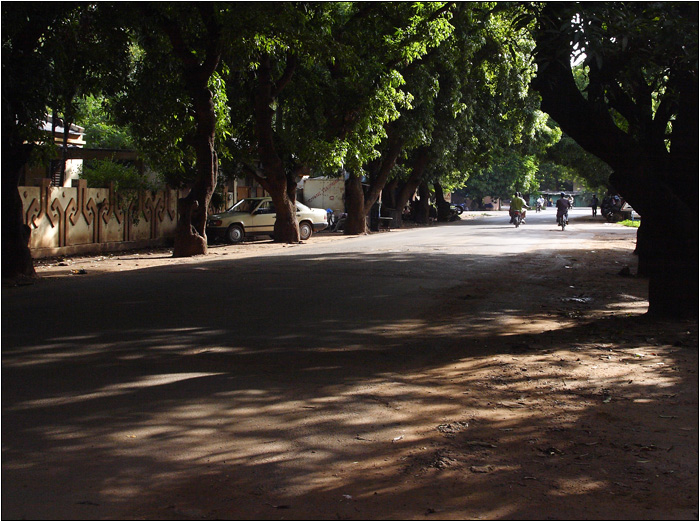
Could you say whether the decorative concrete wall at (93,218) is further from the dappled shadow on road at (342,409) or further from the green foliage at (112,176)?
the dappled shadow on road at (342,409)

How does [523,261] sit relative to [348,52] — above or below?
below

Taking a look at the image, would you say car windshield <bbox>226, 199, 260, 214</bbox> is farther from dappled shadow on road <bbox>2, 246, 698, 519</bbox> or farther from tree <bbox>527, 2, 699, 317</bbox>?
tree <bbox>527, 2, 699, 317</bbox>

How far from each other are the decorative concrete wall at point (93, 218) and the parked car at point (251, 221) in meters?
1.65

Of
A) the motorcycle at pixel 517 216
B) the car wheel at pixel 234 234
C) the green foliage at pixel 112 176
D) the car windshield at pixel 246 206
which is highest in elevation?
the green foliage at pixel 112 176

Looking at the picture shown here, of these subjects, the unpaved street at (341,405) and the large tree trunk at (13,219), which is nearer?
the unpaved street at (341,405)

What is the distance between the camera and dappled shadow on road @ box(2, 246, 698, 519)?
4.23m

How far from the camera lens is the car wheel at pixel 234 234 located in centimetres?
2645

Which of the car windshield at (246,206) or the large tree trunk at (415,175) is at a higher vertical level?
the large tree trunk at (415,175)

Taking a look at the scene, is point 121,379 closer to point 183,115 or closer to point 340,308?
point 340,308

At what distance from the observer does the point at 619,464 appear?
4.80 metres

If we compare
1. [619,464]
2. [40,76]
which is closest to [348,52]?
[40,76]

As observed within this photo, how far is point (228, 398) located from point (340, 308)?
15.3 ft

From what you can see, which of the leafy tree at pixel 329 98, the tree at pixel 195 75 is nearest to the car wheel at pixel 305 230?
the leafy tree at pixel 329 98

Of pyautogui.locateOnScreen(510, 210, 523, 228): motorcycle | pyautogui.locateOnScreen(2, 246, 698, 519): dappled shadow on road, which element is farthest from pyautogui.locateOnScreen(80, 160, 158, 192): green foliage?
pyautogui.locateOnScreen(510, 210, 523, 228): motorcycle
